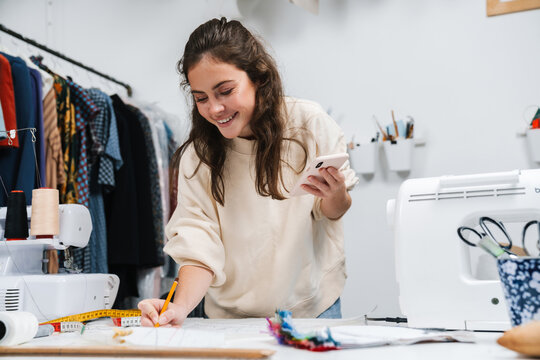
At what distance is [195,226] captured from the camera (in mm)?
1414

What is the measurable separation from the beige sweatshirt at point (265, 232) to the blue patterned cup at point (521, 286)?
653 millimetres

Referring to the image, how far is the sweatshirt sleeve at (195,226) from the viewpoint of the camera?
1348 mm

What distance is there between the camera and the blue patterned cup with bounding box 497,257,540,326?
2.52 ft

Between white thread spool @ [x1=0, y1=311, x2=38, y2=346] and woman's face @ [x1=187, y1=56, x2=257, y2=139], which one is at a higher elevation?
woman's face @ [x1=187, y1=56, x2=257, y2=139]

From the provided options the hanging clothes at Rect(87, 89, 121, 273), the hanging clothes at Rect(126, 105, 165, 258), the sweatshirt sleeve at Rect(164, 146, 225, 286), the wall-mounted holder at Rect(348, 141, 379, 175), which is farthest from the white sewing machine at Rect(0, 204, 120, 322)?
Answer: the wall-mounted holder at Rect(348, 141, 379, 175)

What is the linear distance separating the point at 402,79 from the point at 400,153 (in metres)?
0.39

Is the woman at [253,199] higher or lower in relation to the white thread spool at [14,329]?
higher

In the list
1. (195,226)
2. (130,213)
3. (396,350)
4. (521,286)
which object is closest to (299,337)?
(396,350)

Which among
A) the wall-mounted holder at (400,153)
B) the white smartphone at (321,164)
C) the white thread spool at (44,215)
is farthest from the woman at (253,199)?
the wall-mounted holder at (400,153)

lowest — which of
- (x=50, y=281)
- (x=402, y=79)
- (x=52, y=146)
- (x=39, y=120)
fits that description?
(x=50, y=281)

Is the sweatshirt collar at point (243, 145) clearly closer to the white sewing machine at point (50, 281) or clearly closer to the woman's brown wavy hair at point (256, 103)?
the woman's brown wavy hair at point (256, 103)

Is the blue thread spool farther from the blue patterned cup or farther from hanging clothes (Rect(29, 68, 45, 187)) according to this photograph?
the blue patterned cup

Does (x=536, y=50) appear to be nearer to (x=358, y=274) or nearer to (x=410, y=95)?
(x=410, y=95)

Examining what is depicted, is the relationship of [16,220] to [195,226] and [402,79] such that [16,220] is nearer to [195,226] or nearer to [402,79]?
[195,226]
